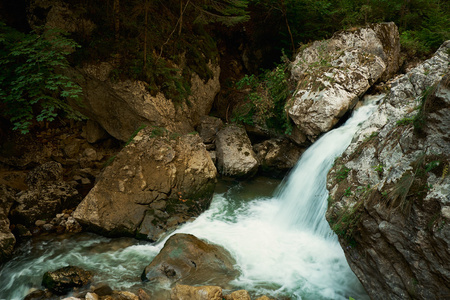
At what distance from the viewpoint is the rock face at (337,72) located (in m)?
7.65

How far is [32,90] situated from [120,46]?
3.27m

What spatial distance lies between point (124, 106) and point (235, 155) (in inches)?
145

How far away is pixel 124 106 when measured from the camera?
842 centimetres

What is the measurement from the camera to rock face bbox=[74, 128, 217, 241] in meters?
6.02

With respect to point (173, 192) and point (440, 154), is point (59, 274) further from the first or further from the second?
point (440, 154)

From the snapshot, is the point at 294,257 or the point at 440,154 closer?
the point at 440,154

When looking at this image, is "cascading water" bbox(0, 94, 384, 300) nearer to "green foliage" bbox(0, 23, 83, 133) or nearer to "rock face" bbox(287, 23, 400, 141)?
"rock face" bbox(287, 23, 400, 141)

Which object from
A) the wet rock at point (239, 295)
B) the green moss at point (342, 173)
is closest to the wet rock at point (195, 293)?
the wet rock at point (239, 295)

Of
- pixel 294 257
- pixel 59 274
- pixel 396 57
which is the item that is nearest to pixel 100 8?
pixel 59 274

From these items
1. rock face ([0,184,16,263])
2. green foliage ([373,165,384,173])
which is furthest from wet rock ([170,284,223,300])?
rock face ([0,184,16,263])

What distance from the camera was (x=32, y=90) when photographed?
18.2 feet

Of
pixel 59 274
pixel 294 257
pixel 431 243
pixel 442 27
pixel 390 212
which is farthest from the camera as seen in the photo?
pixel 442 27

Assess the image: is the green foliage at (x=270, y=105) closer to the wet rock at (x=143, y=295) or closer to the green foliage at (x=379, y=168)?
the green foliage at (x=379, y=168)

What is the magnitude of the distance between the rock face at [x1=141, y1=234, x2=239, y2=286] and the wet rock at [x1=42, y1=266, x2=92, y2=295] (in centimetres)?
98
